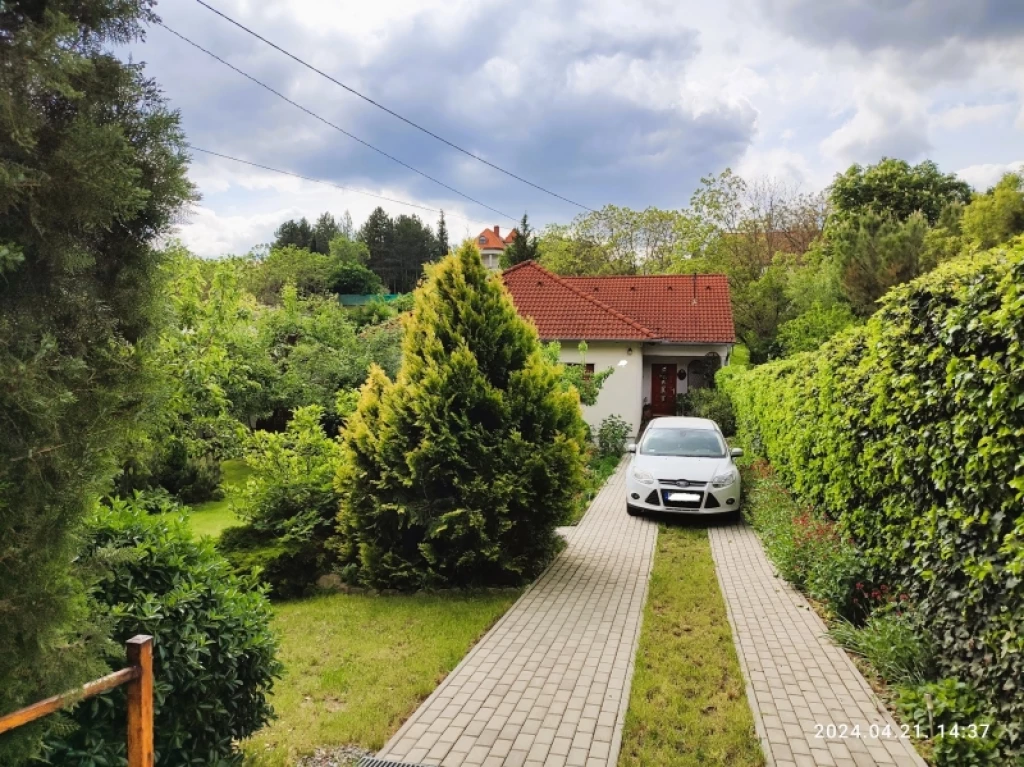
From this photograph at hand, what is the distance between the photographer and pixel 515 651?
5.75 meters

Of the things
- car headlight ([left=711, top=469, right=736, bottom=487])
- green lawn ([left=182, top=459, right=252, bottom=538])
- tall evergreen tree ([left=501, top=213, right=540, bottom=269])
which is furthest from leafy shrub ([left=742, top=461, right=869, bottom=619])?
tall evergreen tree ([left=501, top=213, right=540, bottom=269])

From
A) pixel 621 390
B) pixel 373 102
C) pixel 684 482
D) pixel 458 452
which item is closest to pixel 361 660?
pixel 458 452

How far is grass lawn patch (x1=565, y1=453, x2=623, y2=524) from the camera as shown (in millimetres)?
12078

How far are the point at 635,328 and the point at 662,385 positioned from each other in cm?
567

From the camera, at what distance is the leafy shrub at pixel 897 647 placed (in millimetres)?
4488

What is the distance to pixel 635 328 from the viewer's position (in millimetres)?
20141

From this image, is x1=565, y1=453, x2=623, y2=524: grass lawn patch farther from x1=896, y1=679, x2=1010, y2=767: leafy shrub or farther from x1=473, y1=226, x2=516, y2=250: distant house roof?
x1=473, y1=226, x2=516, y2=250: distant house roof

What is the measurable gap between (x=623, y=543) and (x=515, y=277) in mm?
15241

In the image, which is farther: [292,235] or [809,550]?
[292,235]

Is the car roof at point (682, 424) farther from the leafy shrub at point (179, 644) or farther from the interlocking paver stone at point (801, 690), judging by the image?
the leafy shrub at point (179, 644)

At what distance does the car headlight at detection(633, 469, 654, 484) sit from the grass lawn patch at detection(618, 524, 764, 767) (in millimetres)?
3059

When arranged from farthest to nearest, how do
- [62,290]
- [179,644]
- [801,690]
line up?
[801,690] → [179,644] → [62,290]

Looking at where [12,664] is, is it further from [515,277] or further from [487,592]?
[515,277]

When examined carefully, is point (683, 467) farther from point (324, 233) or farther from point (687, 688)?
point (324, 233)
